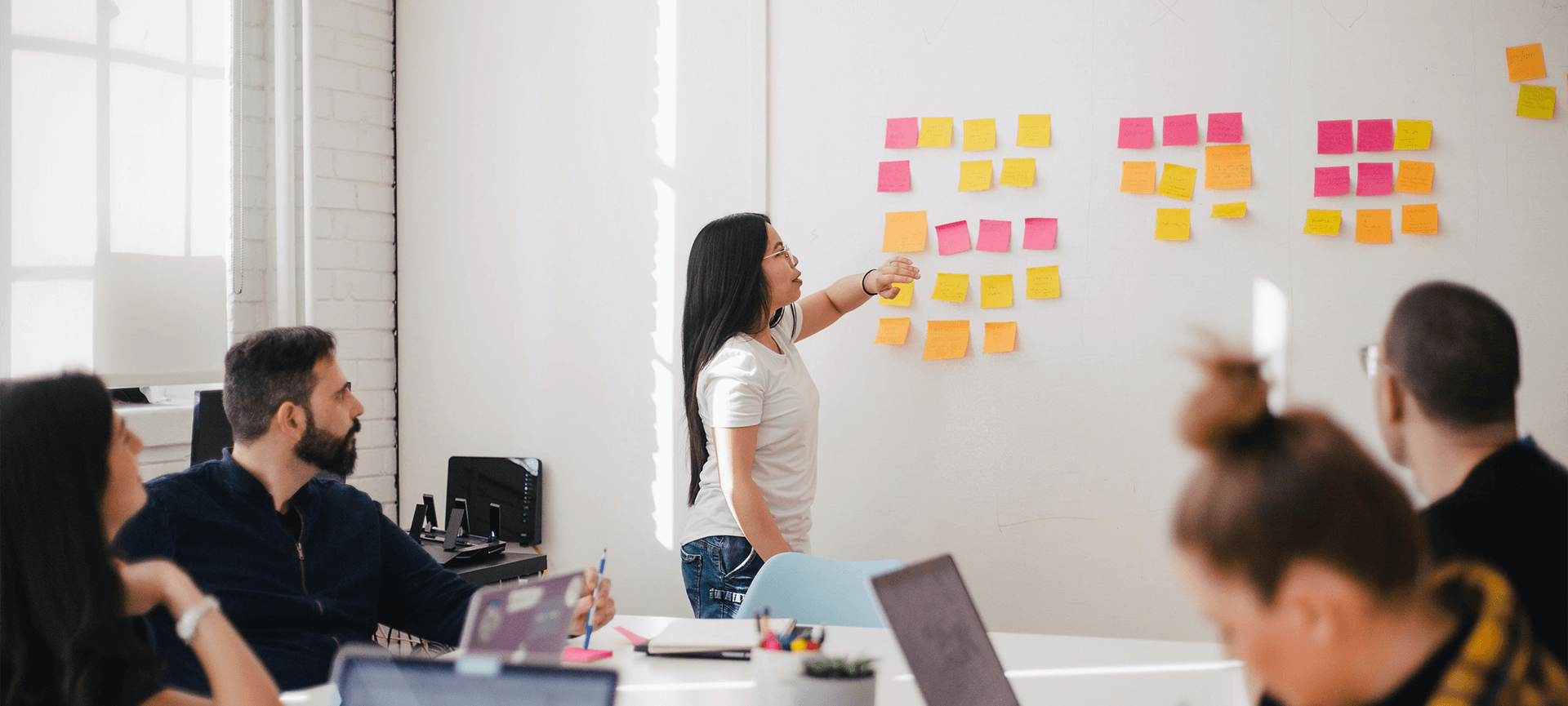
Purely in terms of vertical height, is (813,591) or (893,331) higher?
(893,331)

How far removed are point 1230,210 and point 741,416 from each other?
1.39 m

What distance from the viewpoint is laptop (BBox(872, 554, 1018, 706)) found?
4.04ft

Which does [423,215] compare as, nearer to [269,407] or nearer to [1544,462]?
[269,407]

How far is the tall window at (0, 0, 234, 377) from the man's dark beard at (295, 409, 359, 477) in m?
1.24

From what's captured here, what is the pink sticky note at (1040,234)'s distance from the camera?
110 inches

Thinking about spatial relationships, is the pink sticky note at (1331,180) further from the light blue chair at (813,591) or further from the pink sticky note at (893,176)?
the light blue chair at (813,591)

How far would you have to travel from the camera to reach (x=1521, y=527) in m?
1.21

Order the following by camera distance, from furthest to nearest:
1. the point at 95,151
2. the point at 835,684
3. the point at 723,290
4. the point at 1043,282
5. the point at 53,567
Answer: the point at 95,151 < the point at 1043,282 < the point at 723,290 < the point at 835,684 < the point at 53,567

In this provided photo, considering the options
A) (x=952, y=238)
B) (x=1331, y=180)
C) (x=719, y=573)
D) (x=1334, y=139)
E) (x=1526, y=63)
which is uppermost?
(x=1526, y=63)

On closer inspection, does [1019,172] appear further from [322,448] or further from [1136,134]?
[322,448]

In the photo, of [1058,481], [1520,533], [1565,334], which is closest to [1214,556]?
[1520,533]

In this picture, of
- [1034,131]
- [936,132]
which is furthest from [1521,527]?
[936,132]

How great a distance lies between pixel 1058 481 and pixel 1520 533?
1.60 meters

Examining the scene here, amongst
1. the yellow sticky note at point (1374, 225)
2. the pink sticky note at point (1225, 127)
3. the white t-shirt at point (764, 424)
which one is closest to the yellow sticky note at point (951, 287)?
the white t-shirt at point (764, 424)
